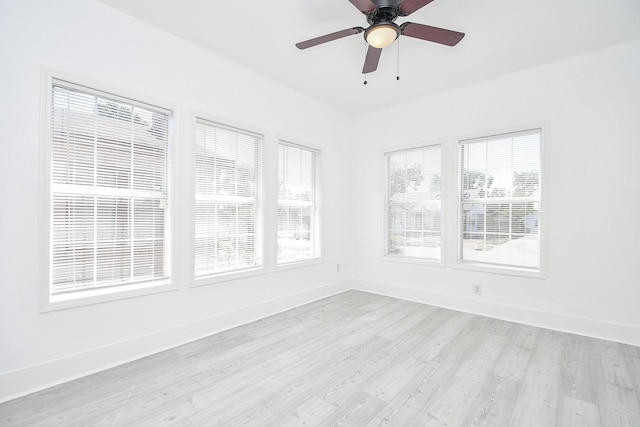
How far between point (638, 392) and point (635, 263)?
1377 millimetres

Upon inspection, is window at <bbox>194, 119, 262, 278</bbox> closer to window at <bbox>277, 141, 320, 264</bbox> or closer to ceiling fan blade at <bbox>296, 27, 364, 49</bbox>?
window at <bbox>277, 141, 320, 264</bbox>

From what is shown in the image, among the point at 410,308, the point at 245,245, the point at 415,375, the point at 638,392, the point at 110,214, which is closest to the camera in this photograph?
the point at 638,392

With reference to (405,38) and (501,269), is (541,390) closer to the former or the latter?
(501,269)

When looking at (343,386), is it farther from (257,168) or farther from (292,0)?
(292,0)

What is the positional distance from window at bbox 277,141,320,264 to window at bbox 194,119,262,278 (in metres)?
0.40

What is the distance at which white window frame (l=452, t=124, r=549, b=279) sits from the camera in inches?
129

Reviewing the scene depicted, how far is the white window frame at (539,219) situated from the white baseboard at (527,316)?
0.42m

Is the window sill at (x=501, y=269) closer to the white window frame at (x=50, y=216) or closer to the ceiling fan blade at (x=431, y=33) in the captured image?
the ceiling fan blade at (x=431, y=33)

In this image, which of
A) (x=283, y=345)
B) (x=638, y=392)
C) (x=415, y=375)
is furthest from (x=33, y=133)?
(x=638, y=392)

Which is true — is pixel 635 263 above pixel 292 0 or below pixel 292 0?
below

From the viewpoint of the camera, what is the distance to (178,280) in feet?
9.28

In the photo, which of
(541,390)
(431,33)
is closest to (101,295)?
(431,33)

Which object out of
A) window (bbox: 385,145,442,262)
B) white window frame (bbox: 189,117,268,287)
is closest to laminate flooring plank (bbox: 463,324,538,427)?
window (bbox: 385,145,442,262)

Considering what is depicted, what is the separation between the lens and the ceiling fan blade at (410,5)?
189cm
